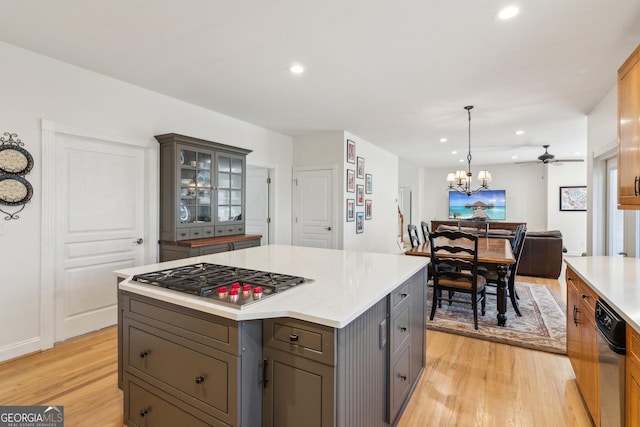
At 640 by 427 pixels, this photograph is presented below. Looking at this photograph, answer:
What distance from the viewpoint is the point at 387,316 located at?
64.6 inches

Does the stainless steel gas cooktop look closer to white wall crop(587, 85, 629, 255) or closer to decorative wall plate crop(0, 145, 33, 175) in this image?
decorative wall plate crop(0, 145, 33, 175)

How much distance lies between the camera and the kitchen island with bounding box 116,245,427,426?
1238 millimetres

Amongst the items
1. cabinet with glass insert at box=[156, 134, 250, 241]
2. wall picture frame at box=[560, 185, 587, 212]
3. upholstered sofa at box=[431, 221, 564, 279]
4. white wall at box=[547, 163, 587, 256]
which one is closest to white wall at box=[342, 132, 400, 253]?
cabinet with glass insert at box=[156, 134, 250, 241]

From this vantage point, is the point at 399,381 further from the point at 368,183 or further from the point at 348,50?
the point at 368,183

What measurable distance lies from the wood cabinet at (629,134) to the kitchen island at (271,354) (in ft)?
4.86

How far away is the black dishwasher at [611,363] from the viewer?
1300 millimetres

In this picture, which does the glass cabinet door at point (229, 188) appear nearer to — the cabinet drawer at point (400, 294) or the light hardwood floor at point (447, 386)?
the light hardwood floor at point (447, 386)

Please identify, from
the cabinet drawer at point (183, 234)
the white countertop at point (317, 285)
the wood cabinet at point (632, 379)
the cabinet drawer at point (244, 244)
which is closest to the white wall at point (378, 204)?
the cabinet drawer at point (244, 244)

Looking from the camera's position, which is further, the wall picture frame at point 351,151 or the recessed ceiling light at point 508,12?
the wall picture frame at point 351,151

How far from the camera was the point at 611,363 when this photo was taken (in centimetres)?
140

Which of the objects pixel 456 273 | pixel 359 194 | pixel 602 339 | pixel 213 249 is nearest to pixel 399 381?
pixel 602 339

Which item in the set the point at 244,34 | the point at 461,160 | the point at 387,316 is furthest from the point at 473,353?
the point at 461,160

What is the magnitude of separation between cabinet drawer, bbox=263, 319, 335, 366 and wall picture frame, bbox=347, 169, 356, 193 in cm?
424

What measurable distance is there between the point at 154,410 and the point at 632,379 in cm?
211
